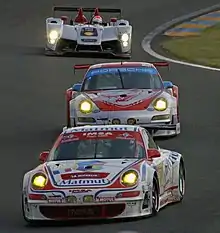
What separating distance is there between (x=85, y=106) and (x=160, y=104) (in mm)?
1332

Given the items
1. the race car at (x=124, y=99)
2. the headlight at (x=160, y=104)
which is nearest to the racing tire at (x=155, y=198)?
the race car at (x=124, y=99)

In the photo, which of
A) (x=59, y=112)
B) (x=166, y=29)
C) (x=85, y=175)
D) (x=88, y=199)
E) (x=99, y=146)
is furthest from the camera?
(x=166, y=29)

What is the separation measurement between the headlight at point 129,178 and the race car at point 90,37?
1727cm

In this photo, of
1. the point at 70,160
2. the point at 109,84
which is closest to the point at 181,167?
the point at 70,160

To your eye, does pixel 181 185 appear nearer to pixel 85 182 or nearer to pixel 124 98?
pixel 85 182

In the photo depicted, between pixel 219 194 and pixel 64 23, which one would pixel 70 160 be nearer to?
pixel 219 194

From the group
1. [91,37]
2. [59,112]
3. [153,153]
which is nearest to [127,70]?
[59,112]

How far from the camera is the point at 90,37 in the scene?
30094mm

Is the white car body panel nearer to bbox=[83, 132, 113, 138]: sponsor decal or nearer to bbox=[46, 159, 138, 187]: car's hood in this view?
bbox=[83, 132, 113, 138]: sponsor decal

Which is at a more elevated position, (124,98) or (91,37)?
(124,98)

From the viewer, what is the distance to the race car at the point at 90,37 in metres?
30.1

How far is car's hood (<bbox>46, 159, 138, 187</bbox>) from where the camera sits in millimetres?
12781

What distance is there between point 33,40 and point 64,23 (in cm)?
342

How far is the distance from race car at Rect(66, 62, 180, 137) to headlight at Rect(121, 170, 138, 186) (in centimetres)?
672
